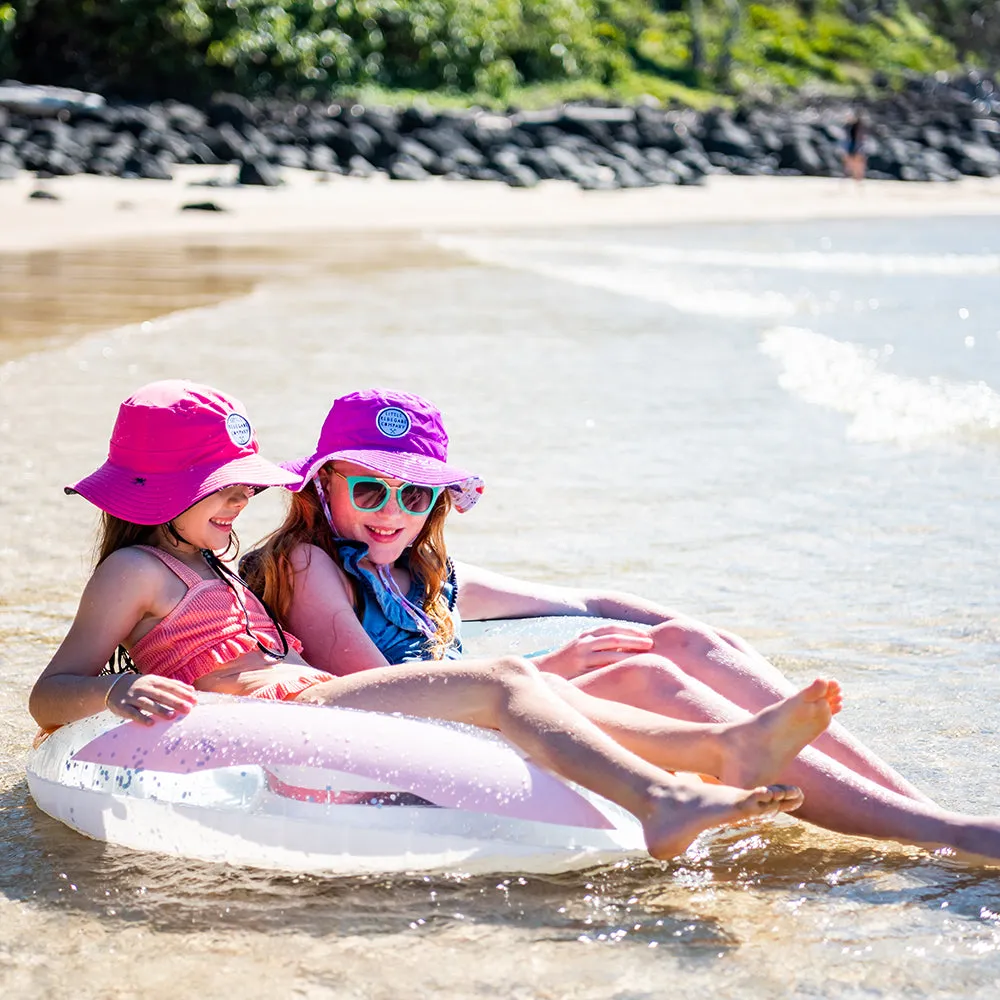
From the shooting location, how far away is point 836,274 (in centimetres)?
1617

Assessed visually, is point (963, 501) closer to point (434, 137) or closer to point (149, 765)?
point (149, 765)

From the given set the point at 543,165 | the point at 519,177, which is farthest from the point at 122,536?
the point at 543,165

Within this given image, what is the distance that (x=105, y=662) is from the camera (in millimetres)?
3135

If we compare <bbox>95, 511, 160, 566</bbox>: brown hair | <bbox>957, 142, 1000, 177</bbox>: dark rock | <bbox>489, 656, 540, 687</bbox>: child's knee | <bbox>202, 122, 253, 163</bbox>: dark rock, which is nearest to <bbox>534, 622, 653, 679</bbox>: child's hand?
<bbox>489, 656, 540, 687</bbox>: child's knee

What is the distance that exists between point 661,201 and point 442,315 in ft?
54.1

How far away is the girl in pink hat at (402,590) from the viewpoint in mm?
3254

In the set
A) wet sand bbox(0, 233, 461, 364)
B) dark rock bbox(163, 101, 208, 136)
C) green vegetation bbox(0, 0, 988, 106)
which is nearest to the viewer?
wet sand bbox(0, 233, 461, 364)

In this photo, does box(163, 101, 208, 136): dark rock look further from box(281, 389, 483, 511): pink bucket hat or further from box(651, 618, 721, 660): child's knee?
box(651, 618, 721, 660): child's knee

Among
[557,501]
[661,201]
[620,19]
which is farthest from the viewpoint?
[620,19]

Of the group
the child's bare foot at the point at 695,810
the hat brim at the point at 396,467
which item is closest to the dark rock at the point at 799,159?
the hat brim at the point at 396,467

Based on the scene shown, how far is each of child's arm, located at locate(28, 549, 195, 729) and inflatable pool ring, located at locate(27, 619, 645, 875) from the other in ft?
0.22

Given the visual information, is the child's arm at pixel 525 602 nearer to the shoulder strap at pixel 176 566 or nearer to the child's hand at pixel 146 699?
the shoulder strap at pixel 176 566

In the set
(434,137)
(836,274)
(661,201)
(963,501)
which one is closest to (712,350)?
(963,501)

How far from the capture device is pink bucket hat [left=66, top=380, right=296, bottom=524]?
320 cm
